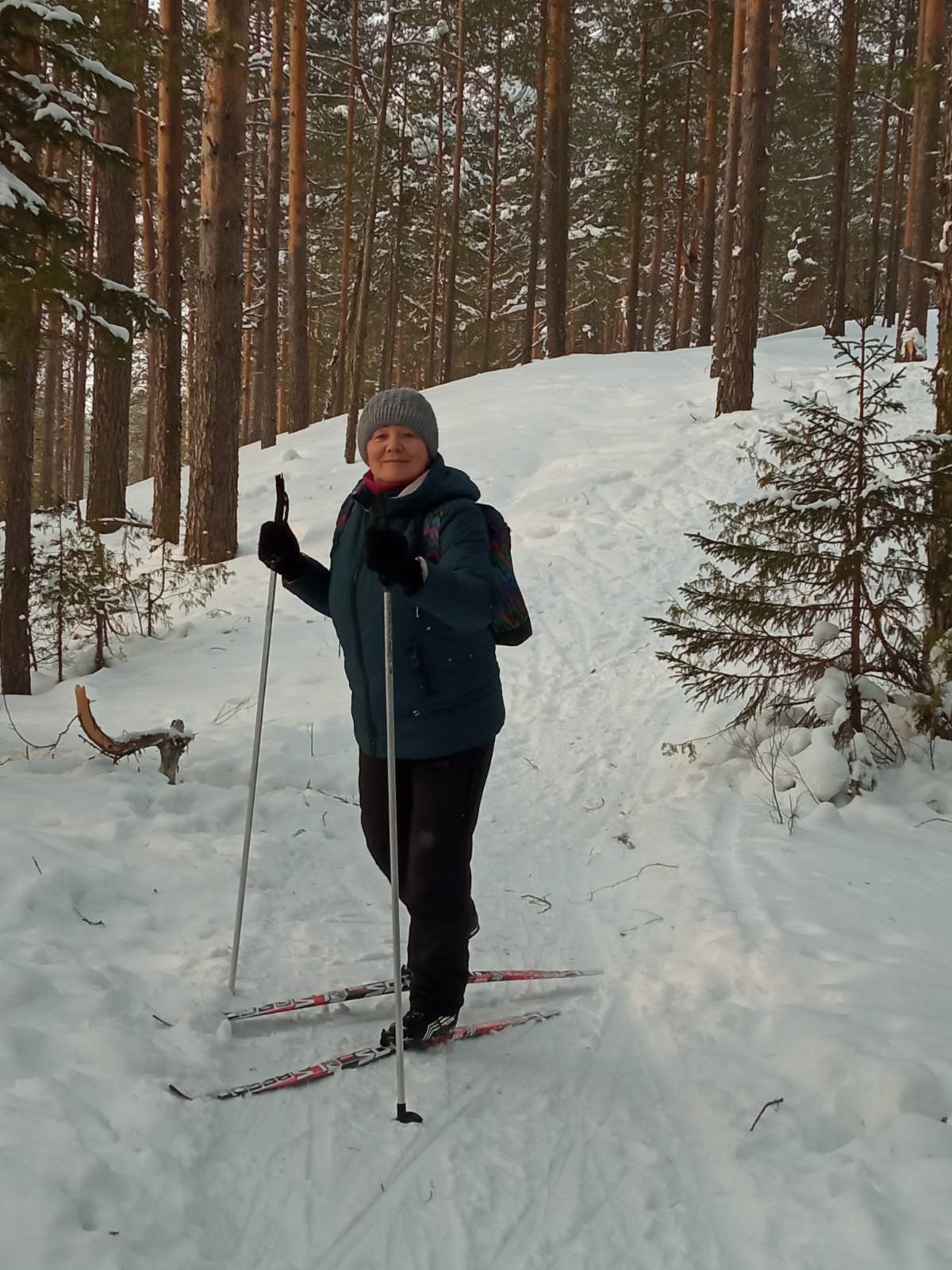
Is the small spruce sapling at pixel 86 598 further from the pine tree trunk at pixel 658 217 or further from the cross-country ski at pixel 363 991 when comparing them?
the pine tree trunk at pixel 658 217

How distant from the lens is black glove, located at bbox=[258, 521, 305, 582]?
3.20 metres

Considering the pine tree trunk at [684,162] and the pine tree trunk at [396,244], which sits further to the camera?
the pine tree trunk at [684,162]

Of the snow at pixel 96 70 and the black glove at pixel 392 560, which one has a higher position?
the snow at pixel 96 70

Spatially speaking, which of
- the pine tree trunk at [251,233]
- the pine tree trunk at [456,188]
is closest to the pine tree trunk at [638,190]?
the pine tree trunk at [456,188]

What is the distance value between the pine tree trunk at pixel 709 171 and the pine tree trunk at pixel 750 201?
822 cm

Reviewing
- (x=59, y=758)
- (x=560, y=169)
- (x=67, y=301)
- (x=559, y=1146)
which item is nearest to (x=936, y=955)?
(x=559, y=1146)

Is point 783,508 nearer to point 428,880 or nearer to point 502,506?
point 428,880

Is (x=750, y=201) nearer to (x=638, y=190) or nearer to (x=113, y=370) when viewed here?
(x=113, y=370)

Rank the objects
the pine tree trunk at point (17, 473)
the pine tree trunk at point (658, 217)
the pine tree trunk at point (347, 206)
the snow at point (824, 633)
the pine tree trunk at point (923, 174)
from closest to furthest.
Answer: the snow at point (824, 633) → the pine tree trunk at point (17, 473) → the pine tree trunk at point (923, 174) → the pine tree trunk at point (347, 206) → the pine tree trunk at point (658, 217)

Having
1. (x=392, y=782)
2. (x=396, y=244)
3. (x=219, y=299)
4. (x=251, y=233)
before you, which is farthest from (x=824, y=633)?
(x=251, y=233)

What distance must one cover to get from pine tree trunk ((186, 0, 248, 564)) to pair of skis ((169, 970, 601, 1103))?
8.02m

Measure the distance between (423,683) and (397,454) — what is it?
2.62 ft

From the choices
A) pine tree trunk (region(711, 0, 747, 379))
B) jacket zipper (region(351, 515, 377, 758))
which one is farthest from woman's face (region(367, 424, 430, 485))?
pine tree trunk (region(711, 0, 747, 379))

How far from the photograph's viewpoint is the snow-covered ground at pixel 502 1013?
2.32 metres
